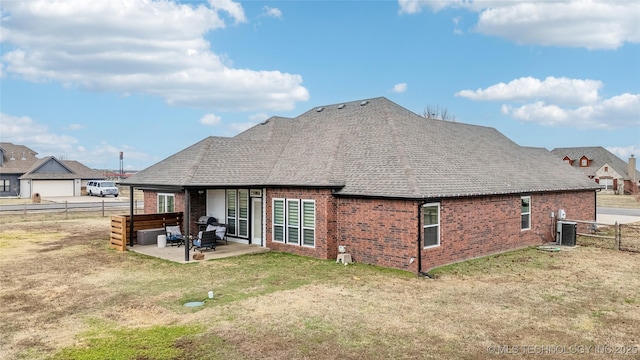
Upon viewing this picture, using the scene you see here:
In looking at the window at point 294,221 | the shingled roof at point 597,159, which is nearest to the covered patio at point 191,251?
the window at point 294,221

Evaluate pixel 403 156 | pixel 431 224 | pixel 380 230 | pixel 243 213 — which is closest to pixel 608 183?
pixel 403 156

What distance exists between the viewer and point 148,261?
14.2 m

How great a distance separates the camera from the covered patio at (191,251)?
1458 cm

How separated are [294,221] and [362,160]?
3288 mm

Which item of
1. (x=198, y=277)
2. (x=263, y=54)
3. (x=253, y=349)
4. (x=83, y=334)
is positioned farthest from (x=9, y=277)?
(x=263, y=54)

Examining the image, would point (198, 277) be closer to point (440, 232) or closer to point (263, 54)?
point (440, 232)

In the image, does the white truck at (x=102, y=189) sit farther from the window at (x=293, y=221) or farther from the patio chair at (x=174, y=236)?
the window at (x=293, y=221)

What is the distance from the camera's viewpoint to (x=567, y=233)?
1784 centimetres

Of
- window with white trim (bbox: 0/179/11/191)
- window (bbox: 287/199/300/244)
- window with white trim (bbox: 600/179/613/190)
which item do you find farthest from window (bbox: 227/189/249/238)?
window with white trim (bbox: 600/179/613/190)

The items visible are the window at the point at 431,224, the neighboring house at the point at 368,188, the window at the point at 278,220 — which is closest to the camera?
the window at the point at 431,224

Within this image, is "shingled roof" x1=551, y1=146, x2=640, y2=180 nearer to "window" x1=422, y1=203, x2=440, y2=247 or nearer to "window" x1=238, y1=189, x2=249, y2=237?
"window" x1=422, y1=203, x2=440, y2=247

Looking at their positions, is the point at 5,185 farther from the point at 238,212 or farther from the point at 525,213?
the point at 525,213

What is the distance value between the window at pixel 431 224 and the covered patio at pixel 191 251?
6.05m

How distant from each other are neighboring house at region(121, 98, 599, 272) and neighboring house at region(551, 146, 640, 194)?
1802 inches
